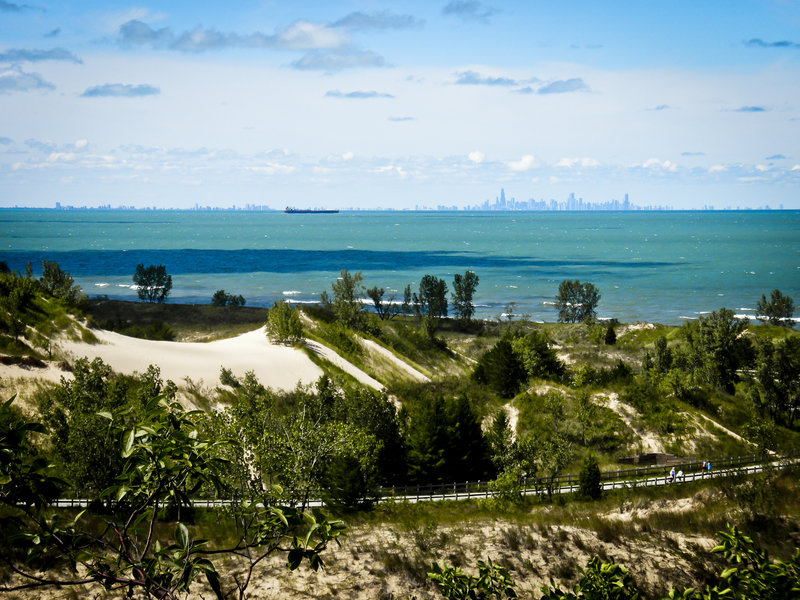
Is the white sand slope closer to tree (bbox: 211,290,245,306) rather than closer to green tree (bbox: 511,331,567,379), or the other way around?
green tree (bbox: 511,331,567,379)

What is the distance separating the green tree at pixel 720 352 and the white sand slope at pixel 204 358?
3888 centimetres

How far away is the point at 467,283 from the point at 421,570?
101842 mm

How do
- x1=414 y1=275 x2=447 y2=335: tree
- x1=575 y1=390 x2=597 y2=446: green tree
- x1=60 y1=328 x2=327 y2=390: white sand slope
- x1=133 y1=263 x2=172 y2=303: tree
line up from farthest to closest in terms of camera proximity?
x1=133 y1=263 x2=172 y2=303: tree
x1=414 y1=275 x2=447 y2=335: tree
x1=60 y1=328 x2=327 y2=390: white sand slope
x1=575 y1=390 x2=597 y2=446: green tree

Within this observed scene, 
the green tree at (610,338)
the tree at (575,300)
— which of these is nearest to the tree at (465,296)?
the tree at (575,300)

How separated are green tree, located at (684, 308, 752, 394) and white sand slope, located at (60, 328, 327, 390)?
38.9m

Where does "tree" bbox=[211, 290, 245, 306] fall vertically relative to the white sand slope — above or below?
above

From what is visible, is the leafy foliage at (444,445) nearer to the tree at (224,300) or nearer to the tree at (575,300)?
the tree at (224,300)

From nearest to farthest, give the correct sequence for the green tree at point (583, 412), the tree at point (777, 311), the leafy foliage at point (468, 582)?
the leafy foliage at point (468, 582)
the green tree at point (583, 412)
the tree at point (777, 311)

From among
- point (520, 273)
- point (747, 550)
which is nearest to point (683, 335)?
point (747, 550)

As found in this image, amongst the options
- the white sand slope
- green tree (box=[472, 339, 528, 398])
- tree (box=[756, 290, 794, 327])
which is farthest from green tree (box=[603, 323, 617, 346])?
tree (box=[756, 290, 794, 327])

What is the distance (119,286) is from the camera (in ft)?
530

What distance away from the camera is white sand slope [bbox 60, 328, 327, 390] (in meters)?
51.7

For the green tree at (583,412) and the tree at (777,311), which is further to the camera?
the tree at (777,311)

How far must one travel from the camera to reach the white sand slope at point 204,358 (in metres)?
51.7
